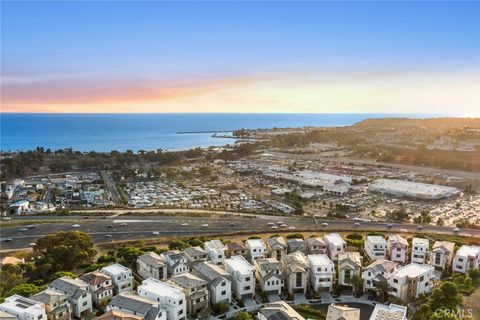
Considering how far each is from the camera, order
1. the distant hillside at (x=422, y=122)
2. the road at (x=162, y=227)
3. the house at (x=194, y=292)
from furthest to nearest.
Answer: the distant hillside at (x=422, y=122), the road at (x=162, y=227), the house at (x=194, y=292)

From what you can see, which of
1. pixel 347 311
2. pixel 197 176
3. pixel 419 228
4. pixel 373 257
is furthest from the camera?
pixel 197 176

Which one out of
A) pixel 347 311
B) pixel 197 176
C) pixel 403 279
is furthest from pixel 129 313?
pixel 197 176

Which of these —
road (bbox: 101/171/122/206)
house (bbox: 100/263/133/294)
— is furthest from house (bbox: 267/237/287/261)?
road (bbox: 101/171/122/206)

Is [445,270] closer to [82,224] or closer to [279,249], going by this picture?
[279,249]

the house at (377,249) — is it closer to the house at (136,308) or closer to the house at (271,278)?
the house at (271,278)

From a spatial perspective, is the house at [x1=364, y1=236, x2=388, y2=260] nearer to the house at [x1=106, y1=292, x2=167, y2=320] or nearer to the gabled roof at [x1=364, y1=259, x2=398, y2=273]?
the gabled roof at [x1=364, y1=259, x2=398, y2=273]

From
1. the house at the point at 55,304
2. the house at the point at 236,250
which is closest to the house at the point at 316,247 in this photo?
the house at the point at 236,250
